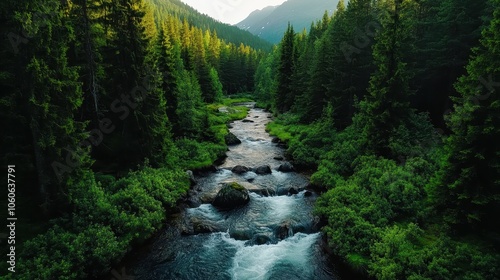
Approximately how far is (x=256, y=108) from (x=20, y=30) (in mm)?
66836

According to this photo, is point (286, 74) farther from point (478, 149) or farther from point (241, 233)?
point (478, 149)

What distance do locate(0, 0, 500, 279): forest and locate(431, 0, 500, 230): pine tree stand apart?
0.07 meters

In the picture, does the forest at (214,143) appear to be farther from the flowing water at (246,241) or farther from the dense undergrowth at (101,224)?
the flowing water at (246,241)

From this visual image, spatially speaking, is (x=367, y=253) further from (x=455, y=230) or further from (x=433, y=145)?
(x=433, y=145)

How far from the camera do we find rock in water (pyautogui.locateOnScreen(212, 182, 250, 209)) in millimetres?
22891

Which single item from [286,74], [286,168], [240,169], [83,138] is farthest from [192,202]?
[286,74]

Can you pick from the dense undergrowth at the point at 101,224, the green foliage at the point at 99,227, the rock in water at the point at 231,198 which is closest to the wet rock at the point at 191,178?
the dense undergrowth at the point at 101,224

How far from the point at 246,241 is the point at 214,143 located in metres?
19.8

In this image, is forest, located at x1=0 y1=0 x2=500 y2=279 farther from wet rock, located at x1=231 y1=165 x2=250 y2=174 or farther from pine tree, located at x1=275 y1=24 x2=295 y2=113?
pine tree, located at x1=275 y1=24 x2=295 y2=113

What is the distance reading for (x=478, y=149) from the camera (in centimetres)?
1443

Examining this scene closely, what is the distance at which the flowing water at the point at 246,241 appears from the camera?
1588 centimetres

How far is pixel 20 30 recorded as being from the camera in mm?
13547

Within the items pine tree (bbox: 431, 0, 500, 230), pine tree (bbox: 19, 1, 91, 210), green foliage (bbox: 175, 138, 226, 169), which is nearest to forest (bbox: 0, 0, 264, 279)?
pine tree (bbox: 19, 1, 91, 210)

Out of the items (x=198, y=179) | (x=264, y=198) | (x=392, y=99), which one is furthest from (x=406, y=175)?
(x=198, y=179)
